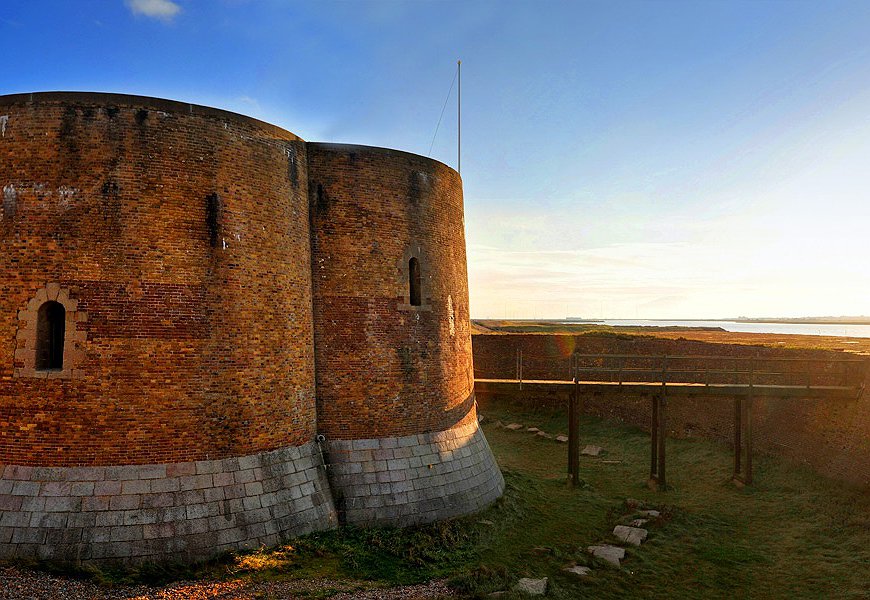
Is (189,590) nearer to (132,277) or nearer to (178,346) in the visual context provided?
(178,346)

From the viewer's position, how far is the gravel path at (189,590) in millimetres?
7652

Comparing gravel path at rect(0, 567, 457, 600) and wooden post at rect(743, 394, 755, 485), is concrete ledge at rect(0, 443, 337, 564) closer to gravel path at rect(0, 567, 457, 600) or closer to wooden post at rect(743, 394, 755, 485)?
gravel path at rect(0, 567, 457, 600)

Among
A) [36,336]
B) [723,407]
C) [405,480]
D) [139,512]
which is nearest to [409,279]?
[405,480]

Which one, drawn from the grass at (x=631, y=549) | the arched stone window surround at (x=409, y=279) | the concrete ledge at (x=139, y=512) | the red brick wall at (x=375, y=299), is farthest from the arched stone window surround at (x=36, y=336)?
the arched stone window surround at (x=409, y=279)

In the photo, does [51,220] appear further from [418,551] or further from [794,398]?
[794,398]

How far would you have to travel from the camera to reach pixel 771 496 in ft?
49.8

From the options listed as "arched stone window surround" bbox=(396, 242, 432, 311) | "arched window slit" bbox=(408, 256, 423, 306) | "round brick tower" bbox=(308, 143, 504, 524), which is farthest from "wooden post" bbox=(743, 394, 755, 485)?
"arched window slit" bbox=(408, 256, 423, 306)

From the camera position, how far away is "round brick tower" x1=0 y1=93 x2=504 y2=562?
9133 millimetres

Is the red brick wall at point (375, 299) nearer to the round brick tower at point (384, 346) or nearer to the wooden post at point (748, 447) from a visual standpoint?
the round brick tower at point (384, 346)

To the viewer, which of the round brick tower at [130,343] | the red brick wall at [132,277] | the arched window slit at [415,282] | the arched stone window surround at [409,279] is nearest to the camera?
the round brick tower at [130,343]

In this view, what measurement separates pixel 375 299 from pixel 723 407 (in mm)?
14241

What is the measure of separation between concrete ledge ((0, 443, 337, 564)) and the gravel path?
58 centimetres

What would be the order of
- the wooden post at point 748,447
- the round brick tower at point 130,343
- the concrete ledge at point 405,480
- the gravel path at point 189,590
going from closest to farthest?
the gravel path at point 189,590 → the round brick tower at point 130,343 → the concrete ledge at point 405,480 → the wooden post at point 748,447

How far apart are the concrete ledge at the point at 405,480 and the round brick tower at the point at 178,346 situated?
43mm
